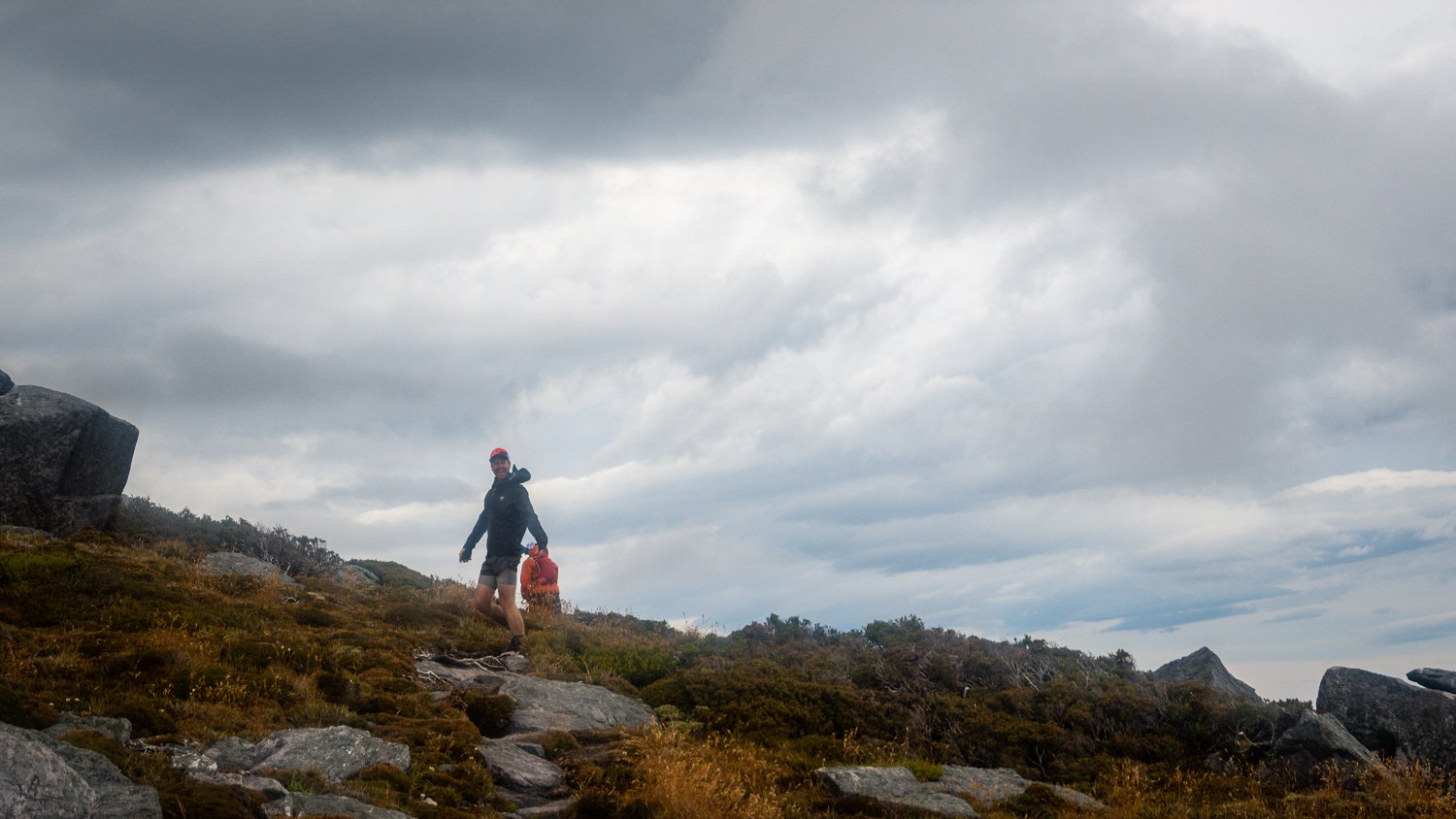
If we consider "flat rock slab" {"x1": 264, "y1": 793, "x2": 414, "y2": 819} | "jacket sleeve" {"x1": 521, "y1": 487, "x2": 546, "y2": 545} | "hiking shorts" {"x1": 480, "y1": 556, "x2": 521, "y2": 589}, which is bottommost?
"flat rock slab" {"x1": 264, "y1": 793, "x2": 414, "y2": 819}

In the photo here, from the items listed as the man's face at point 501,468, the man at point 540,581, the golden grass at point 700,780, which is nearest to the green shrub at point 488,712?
the golden grass at point 700,780

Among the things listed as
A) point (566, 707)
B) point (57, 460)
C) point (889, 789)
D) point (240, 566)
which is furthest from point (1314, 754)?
point (57, 460)

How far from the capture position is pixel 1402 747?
1505 cm

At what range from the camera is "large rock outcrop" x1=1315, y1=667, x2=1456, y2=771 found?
14.7 meters

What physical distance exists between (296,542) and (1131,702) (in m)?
20.8

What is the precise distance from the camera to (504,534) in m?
17.4

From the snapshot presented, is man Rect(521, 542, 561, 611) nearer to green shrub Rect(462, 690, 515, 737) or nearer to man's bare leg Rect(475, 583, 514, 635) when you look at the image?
man's bare leg Rect(475, 583, 514, 635)

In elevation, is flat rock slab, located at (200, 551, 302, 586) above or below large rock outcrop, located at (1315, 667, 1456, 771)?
above

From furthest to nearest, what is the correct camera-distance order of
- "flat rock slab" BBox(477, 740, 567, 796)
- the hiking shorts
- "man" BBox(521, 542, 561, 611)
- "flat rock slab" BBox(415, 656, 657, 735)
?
"man" BBox(521, 542, 561, 611), the hiking shorts, "flat rock slab" BBox(415, 656, 657, 735), "flat rock slab" BBox(477, 740, 567, 796)

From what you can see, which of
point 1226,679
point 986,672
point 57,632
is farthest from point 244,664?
point 1226,679

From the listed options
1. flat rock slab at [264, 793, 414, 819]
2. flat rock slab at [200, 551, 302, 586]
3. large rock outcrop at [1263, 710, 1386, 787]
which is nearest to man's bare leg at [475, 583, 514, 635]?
flat rock slab at [200, 551, 302, 586]

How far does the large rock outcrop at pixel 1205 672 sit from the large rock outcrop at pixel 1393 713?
12.8ft

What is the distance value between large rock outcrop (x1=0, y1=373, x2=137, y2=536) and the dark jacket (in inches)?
427

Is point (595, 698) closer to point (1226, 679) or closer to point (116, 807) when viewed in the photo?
point (116, 807)
